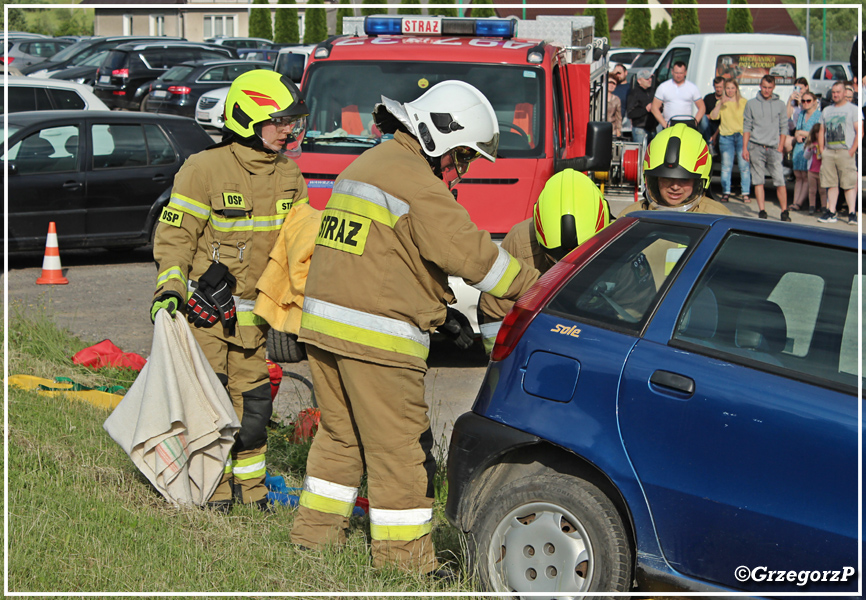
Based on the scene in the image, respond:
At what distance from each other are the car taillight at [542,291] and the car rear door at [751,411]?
0.38 meters

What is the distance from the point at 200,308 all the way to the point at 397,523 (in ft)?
4.37

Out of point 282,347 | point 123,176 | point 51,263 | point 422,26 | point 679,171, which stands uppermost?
point 422,26

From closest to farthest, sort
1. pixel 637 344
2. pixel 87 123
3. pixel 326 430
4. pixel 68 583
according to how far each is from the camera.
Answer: pixel 637 344, pixel 68 583, pixel 326 430, pixel 87 123

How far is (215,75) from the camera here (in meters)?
23.8

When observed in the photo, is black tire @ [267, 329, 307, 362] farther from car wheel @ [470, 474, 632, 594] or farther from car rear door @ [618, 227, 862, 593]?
car rear door @ [618, 227, 862, 593]

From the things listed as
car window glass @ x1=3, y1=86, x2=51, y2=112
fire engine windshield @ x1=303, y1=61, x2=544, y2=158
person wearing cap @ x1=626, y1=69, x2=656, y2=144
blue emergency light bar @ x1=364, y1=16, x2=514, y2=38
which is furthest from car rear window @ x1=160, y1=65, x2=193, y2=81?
fire engine windshield @ x1=303, y1=61, x2=544, y2=158

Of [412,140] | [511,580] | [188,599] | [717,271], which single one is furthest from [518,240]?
[188,599]

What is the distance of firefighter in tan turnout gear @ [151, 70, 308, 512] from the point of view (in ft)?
13.7

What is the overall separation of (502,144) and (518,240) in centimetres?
286

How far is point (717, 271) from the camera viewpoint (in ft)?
10.3

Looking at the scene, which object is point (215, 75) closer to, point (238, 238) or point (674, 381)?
point (238, 238)

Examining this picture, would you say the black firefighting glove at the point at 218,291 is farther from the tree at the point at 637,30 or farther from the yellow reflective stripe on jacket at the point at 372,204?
the tree at the point at 637,30

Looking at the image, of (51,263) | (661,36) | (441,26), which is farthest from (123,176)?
(661,36)

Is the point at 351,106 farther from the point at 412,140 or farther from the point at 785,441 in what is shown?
the point at 785,441
